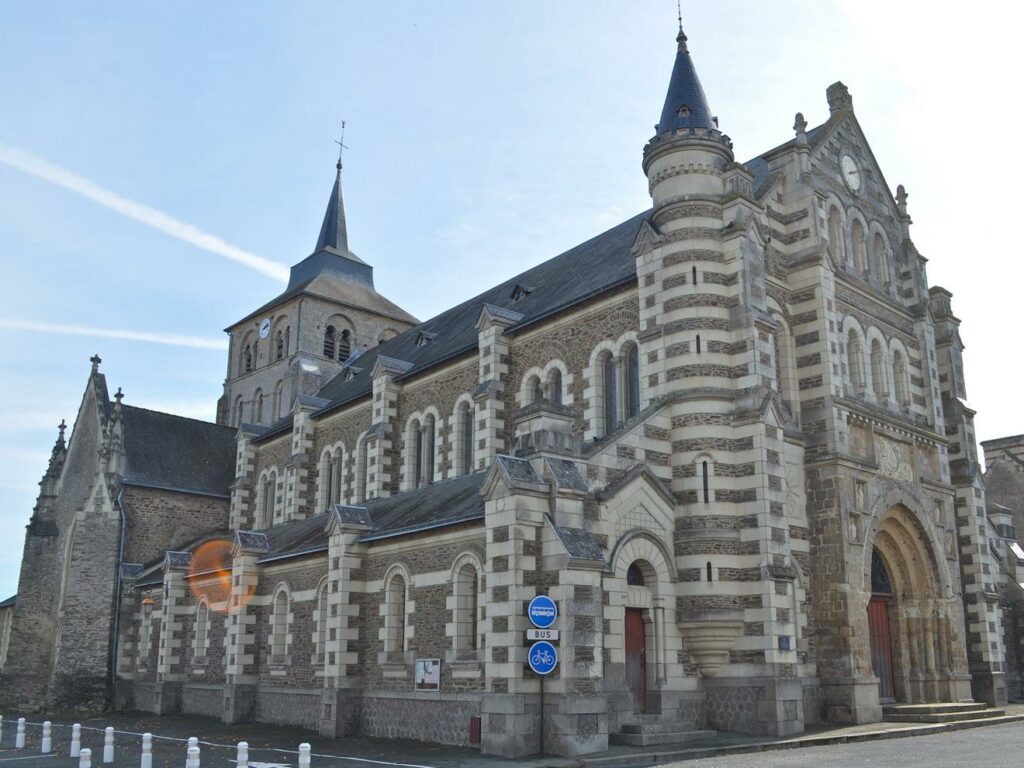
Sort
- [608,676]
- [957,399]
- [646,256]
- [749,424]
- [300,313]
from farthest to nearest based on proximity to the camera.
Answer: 1. [300,313]
2. [957,399]
3. [646,256]
4. [749,424]
5. [608,676]

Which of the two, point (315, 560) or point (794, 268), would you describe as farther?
point (315, 560)

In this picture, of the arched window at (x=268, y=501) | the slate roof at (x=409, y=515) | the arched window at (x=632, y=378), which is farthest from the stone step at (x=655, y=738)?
the arched window at (x=268, y=501)

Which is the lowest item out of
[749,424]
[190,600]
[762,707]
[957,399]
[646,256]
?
[762,707]

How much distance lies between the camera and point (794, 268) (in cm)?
2542

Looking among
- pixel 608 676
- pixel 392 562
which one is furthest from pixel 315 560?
pixel 608 676

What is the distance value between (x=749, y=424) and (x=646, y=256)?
5.01 m

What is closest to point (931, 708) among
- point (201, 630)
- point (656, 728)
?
point (656, 728)

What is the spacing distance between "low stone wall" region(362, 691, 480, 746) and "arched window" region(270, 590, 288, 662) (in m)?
5.30

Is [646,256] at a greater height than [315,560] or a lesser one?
greater

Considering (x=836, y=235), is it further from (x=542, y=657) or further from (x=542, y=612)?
(x=542, y=657)

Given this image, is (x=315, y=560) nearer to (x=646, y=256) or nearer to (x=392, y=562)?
(x=392, y=562)

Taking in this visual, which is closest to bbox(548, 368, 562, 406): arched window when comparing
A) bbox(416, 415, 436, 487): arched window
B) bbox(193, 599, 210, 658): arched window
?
bbox(416, 415, 436, 487): arched window

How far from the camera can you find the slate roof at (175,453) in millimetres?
40500

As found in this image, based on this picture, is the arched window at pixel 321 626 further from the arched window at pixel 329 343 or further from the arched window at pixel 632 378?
the arched window at pixel 329 343
